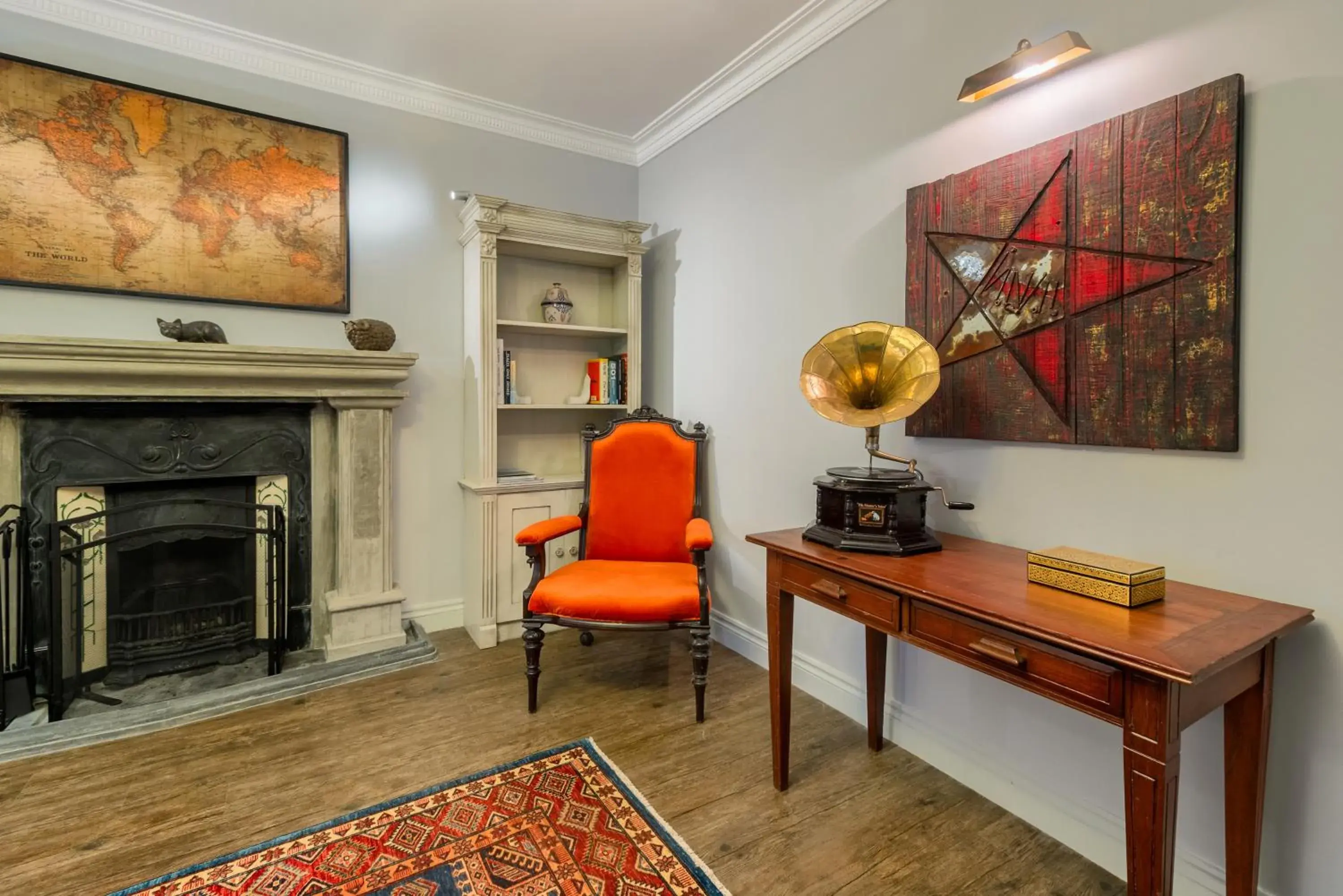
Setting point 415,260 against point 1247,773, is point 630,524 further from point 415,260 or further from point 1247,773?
point 1247,773

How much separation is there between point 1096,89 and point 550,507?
253cm

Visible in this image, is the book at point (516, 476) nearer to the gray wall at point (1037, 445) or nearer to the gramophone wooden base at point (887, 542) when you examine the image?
the gray wall at point (1037, 445)

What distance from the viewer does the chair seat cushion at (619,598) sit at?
7.15 feet

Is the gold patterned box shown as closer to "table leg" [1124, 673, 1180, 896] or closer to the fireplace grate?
"table leg" [1124, 673, 1180, 896]

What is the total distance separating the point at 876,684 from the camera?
2.00 metres

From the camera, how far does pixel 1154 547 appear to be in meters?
1.46

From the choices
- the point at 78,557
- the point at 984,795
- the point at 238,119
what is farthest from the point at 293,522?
the point at 984,795

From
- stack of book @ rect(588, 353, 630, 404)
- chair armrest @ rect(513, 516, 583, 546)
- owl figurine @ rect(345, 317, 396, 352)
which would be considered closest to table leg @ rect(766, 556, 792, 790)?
chair armrest @ rect(513, 516, 583, 546)

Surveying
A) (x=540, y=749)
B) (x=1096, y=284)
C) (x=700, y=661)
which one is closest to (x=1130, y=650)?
(x=1096, y=284)

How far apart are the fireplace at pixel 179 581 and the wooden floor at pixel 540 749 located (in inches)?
19.4

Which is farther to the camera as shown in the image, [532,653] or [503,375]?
[503,375]

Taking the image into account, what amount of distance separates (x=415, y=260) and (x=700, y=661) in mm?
2292

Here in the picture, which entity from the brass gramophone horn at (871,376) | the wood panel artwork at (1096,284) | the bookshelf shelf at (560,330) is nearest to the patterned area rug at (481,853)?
the brass gramophone horn at (871,376)

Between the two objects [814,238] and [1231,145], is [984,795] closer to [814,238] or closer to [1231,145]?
[1231,145]
